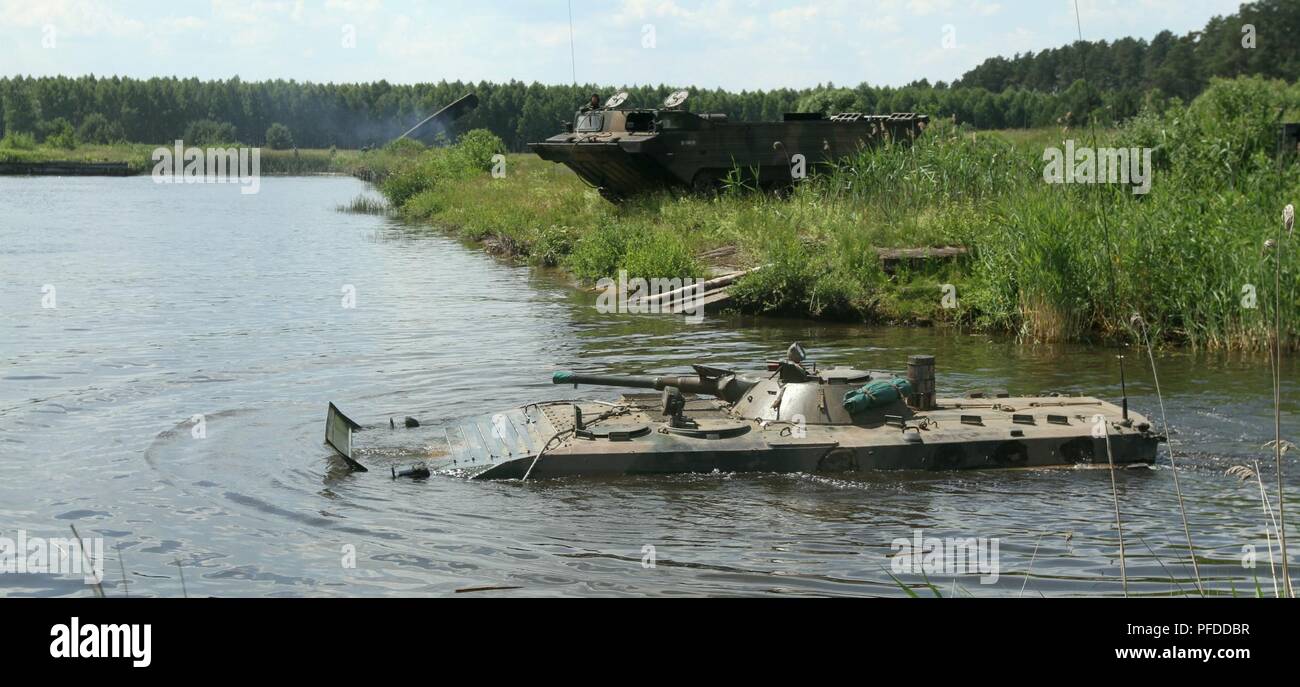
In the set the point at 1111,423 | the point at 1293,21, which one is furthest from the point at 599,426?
the point at 1293,21

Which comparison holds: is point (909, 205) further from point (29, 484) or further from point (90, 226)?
point (90, 226)

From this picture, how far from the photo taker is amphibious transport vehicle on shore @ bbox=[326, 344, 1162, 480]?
1075cm

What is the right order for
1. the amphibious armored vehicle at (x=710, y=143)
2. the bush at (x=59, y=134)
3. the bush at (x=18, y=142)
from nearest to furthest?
the amphibious armored vehicle at (x=710, y=143) → the bush at (x=18, y=142) → the bush at (x=59, y=134)

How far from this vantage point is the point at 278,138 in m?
118

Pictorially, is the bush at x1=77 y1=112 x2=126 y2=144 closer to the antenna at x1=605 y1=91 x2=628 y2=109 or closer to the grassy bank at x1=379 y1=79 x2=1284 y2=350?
the grassy bank at x1=379 y1=79 x2=1284 y2=350

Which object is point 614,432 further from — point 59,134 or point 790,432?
point 59,134

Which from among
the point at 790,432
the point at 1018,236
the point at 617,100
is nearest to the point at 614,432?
the point at 790,432

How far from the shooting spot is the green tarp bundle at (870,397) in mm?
11242

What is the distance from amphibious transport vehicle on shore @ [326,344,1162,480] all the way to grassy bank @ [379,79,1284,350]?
1.87 metres

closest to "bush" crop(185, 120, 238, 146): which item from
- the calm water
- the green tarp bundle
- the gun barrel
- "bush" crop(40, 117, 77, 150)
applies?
"bush" crop(40, 117, 77, 150)

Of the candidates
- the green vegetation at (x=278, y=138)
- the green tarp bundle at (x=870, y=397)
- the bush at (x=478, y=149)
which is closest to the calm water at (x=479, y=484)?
the green tarp bundle at (x=870, y=397)

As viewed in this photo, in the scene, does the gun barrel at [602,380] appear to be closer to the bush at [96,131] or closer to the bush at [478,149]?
the bush at [478,149]

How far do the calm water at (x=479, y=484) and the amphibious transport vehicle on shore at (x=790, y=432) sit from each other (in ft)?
0.56
